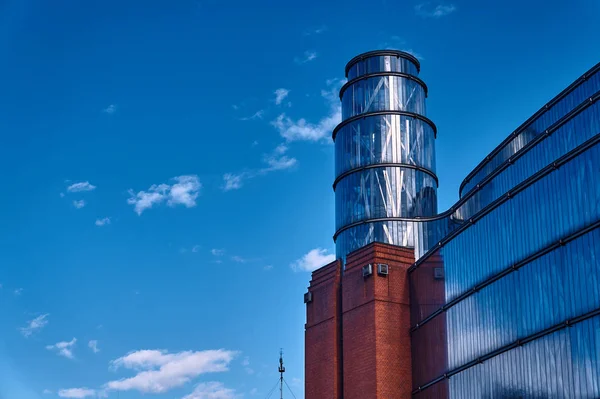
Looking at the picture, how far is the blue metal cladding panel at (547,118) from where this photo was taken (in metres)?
42.4

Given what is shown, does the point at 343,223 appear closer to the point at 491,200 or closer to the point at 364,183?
the point at 364,183

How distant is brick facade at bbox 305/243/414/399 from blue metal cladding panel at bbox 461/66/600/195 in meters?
6.99

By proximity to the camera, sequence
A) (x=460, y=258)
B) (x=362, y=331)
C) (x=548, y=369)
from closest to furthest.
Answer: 1. (x=548, y=369)
2. (x=460, y=258)
3. (x=362, y=331)

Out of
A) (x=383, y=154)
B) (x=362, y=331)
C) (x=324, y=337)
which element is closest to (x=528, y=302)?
(x=362, y=331)

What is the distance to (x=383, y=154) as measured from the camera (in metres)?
61.4

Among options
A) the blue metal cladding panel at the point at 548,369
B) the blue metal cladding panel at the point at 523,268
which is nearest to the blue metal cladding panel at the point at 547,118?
the blue metal cladding panel at the point at 523,268

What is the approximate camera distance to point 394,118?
205 feet

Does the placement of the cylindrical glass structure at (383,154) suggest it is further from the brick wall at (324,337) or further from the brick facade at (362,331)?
the brick facade at (362,331)

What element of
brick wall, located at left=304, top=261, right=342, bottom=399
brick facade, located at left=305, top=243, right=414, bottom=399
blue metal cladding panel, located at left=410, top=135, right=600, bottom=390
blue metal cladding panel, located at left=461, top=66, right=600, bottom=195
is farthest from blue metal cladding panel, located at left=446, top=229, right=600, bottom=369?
brick wall, located at left=304, top=261, right=342, bottom=399

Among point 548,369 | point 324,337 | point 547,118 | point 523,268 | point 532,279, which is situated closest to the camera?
point 548,369

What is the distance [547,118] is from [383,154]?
55.7 ft

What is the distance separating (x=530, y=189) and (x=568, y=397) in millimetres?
9003

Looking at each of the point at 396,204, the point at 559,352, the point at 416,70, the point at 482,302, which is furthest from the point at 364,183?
the point at 559,352

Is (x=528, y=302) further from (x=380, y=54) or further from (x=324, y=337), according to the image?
(x=380, y=54)
